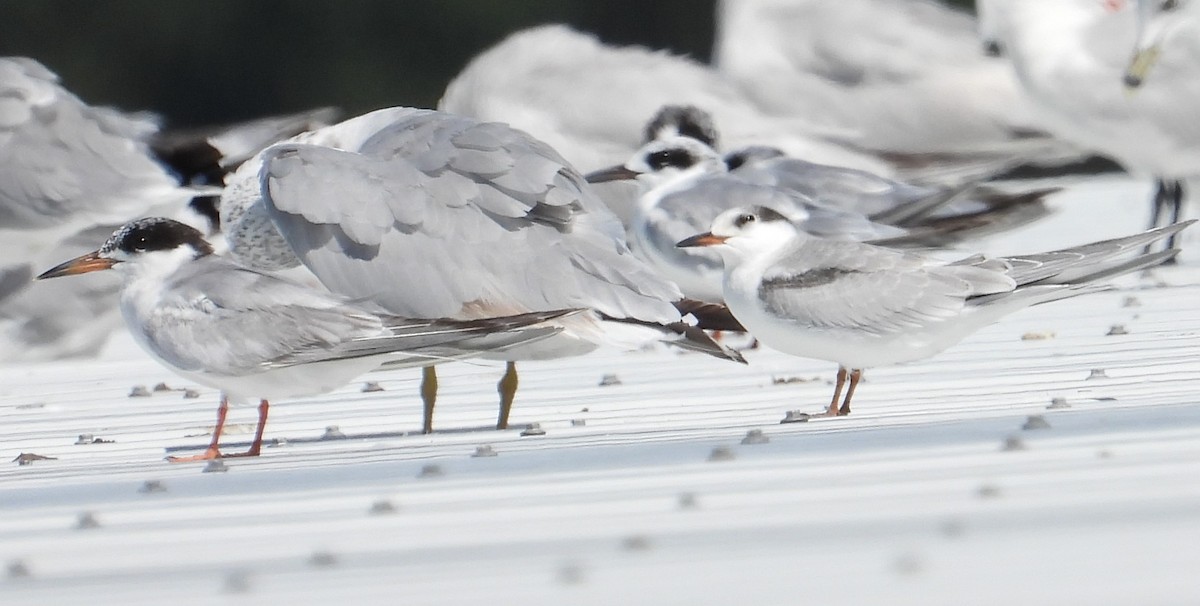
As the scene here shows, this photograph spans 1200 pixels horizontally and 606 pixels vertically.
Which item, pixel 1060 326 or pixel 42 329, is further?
pixel 42 329

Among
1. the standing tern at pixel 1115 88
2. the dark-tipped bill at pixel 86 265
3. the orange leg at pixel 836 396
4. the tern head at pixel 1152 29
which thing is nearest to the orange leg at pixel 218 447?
the dark-tipped bill at pixel 86 265

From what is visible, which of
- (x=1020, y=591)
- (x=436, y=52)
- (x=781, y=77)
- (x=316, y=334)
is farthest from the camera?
(x=436, y=52)

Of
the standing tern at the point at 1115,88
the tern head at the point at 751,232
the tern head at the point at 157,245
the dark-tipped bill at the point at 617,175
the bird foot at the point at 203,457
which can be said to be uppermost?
the standing tern at the point at 1115,88

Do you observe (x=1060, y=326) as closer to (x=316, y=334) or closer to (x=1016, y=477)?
(x=316, y=334)

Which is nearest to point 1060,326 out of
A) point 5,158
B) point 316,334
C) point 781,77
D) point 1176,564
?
point 316,334

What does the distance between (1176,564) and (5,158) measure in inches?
206

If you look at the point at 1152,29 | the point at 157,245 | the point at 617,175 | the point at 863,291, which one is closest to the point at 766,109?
the point at 1152,29

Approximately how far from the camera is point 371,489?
2629mm

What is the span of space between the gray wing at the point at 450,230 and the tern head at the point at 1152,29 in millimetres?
3848

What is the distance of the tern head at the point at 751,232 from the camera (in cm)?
429

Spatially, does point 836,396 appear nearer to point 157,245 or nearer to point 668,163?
point 157,245

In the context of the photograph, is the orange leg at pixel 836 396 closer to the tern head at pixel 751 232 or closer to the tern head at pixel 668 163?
the tern head at pixel 751 232

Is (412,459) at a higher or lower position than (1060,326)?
lower

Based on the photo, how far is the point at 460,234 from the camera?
393cm
